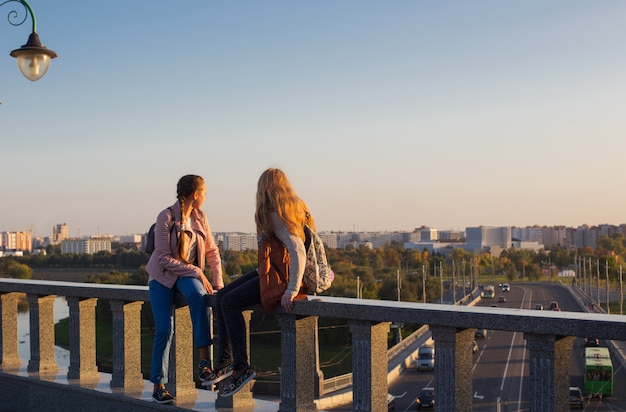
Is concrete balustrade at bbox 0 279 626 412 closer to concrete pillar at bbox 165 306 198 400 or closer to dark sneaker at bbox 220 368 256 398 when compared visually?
concrete pillar at bbox 165 306 198 400

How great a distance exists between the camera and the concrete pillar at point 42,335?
717 cm

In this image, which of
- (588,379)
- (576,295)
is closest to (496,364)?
(588,379)

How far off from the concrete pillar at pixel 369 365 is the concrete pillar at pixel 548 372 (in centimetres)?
100

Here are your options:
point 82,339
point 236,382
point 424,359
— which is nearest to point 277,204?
point 236,382

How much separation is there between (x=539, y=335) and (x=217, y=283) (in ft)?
8.94

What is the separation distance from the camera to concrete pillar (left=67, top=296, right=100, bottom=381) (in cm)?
670

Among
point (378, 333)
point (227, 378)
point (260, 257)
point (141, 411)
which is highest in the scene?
point (260, 257)

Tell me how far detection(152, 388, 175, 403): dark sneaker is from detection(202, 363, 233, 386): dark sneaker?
642 mm

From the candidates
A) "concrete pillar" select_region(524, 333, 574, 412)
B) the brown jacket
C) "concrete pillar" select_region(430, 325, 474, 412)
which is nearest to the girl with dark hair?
the brown jacket

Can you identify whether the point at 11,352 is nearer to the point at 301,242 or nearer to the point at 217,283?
the point at 217,283

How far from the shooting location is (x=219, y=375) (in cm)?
525

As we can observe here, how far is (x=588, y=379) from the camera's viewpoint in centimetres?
4469

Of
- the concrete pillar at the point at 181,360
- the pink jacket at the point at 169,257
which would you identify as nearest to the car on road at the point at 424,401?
the concrete pillar at the point at 181,360

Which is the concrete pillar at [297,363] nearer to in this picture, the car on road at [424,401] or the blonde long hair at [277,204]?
the blonde long hair at [277,204]
